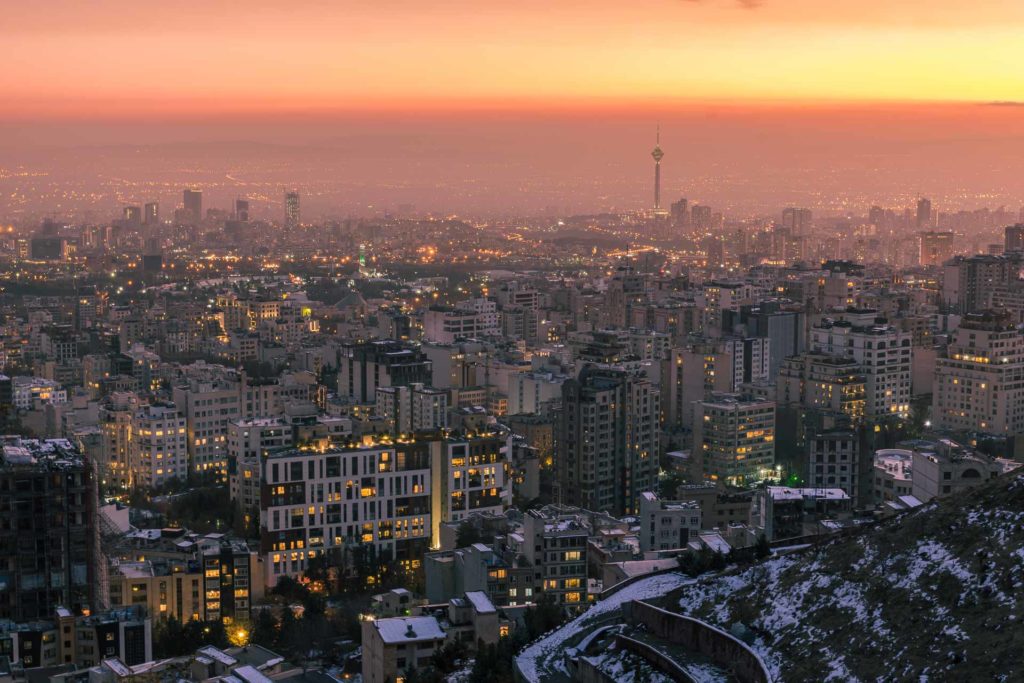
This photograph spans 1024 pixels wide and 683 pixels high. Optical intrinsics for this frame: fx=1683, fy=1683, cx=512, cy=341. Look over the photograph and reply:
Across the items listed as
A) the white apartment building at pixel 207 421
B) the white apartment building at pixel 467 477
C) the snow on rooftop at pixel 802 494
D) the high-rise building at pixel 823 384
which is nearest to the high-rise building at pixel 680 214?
the high-rise building at pixel 823 384

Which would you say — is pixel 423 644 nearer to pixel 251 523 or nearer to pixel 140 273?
pixel 251 523

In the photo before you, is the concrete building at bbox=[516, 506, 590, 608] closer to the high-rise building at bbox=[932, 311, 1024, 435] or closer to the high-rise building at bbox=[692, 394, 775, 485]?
the high-rise building at bbox=[692, 394, 775, 485]

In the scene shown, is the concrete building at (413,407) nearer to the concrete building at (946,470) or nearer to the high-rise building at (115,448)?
the high-rise building at (115,448)

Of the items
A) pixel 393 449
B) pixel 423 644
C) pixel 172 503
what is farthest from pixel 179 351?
pixel 423 644

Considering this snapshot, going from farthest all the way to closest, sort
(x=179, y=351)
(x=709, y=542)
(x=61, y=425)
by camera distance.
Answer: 1. (x=179, y=351)
2. (x=61, y=425)
3. (x=709, y=542)

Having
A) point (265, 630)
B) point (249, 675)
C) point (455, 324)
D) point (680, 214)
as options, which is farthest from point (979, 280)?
point (680, 214)

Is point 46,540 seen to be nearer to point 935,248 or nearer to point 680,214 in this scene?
point 935,248
